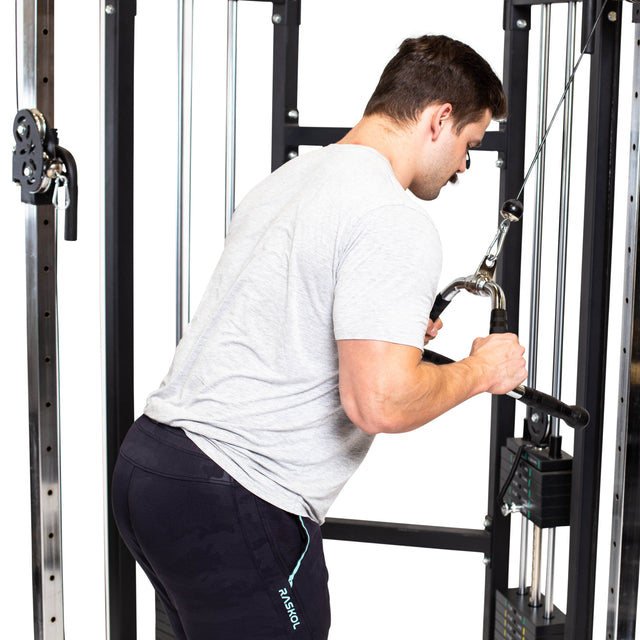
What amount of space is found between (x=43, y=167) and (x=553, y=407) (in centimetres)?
115

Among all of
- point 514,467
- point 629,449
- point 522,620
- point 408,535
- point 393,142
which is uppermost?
point 393,142

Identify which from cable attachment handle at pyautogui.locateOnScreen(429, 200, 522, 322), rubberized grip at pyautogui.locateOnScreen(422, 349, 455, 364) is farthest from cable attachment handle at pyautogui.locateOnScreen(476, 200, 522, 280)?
rubberized grip at pyautogui.locateOnScreen(422, 349, 455, 364)

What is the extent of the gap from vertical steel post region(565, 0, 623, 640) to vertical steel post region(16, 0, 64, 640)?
1.25 metres

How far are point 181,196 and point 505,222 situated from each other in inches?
35.9

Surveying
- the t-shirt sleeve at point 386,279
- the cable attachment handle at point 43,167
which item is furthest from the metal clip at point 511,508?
the cable attachment handle at point 43,167

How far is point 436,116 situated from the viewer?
5.49 ft

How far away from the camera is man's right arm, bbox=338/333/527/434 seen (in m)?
1.42

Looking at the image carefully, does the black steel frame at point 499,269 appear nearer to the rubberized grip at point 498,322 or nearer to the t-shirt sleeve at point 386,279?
the rubberized grip at point 498,322

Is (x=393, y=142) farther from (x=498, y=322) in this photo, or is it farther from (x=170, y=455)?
(x=170, y=455)

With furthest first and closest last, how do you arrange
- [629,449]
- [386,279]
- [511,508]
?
[511,508] < [629,449] < [386,279]

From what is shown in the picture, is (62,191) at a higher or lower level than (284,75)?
lower

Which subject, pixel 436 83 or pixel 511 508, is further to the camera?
pixel 511 508

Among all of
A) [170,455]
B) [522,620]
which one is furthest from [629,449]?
[170,455]

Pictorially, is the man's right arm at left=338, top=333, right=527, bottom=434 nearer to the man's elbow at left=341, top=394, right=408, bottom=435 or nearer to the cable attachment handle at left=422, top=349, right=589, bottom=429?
the man's elbow at left=341, top=394, right=408, bottom=435
